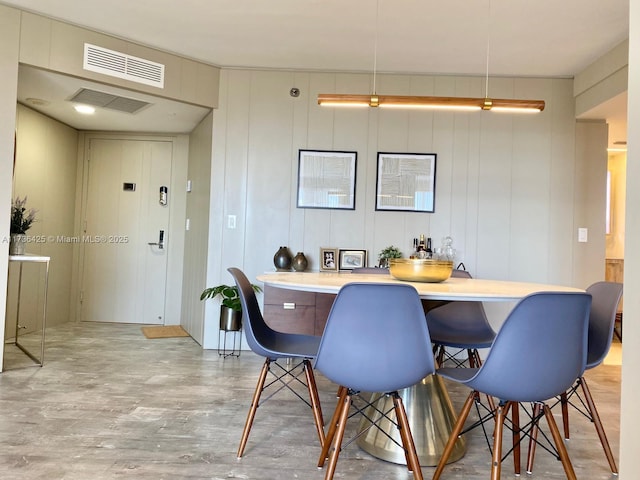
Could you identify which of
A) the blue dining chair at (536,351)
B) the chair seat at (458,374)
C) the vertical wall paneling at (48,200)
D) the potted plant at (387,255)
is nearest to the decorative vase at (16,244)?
the vertical wall paneling at (48,200)

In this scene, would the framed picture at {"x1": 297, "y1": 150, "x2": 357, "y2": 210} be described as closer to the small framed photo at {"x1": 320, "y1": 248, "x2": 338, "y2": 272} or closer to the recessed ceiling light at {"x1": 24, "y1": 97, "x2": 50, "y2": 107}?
the small framed photo at {"x1": 320, "y1": 248, "x2": 338, "y2": 272}

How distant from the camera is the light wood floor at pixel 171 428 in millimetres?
1879

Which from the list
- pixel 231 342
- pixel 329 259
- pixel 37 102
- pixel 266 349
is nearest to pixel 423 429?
pixel 266 349

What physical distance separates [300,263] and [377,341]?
237 centimetres

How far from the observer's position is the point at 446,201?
4086mm

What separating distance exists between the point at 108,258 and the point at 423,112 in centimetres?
383

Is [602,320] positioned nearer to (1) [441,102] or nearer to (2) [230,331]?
(1) [441,102]

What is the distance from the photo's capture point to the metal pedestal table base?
200 cm

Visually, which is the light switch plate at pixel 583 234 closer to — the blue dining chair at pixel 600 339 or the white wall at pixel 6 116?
the blue dining chair at pixel 600 339

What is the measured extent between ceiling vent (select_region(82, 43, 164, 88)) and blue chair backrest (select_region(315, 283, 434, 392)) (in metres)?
2.98

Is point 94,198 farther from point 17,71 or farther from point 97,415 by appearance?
point 97,415

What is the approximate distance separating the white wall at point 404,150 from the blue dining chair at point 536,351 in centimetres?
254

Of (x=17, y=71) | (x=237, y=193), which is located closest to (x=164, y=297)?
(x=237, y=193)

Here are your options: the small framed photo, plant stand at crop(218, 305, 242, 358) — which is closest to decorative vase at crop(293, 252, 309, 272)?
the small framed photo
